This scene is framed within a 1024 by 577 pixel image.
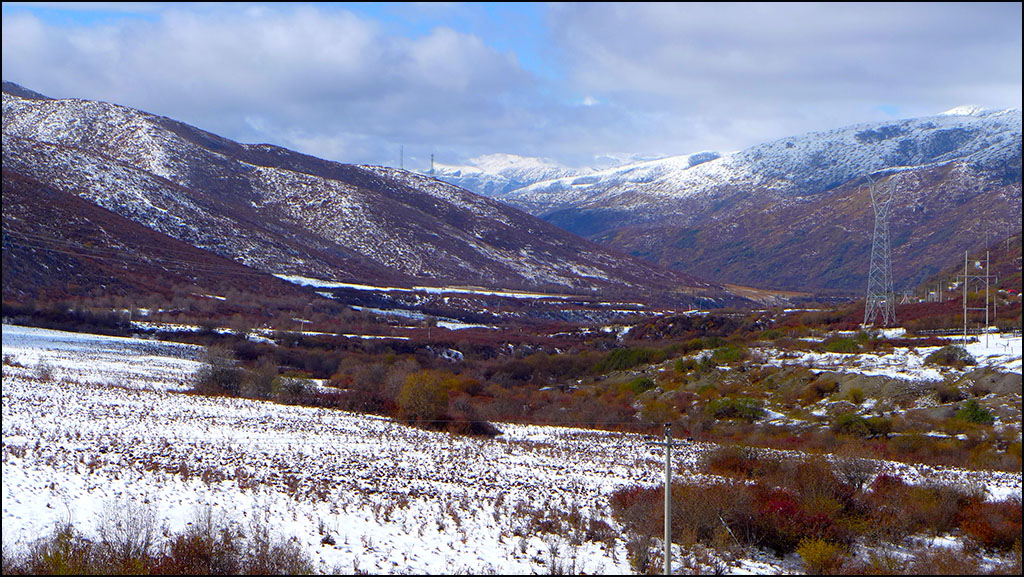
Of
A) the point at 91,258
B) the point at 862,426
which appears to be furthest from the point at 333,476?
the point at 91,258

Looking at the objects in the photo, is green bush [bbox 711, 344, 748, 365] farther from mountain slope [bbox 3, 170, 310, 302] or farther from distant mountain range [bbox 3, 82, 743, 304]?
distant mountain range [bbox 3, 82, 743, 304]

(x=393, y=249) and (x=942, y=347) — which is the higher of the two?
(x=393, y=249)

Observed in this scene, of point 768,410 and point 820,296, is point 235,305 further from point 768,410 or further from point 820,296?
point 820,296

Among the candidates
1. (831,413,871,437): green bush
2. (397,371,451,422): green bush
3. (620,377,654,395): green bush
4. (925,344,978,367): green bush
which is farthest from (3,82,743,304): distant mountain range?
(925,344,978,367): green bush

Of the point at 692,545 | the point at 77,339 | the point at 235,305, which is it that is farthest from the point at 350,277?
the point at 692,545

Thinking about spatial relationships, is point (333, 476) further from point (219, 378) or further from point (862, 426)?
point (219, 378)

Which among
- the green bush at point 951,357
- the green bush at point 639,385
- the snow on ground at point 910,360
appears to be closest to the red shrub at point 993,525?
the snow on ground at point 910,360
